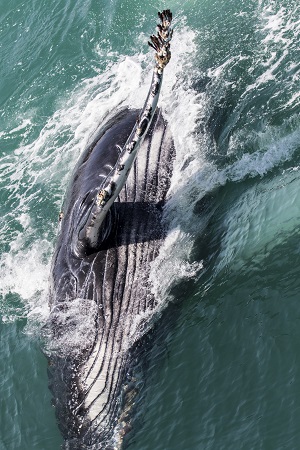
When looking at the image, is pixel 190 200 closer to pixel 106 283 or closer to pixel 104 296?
pixel 106 283

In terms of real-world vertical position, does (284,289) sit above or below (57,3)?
below

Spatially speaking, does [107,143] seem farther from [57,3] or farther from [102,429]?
[57,3]

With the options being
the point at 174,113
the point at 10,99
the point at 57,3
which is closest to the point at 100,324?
the point at 174,113

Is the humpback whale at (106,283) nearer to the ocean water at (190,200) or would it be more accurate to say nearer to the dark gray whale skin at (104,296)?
the dark gray whale skin at (104,296)

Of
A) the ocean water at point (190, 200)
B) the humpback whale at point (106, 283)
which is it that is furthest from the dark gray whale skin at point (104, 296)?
the ocean water at point (190, 200)

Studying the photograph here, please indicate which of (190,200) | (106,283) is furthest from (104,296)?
(190,200)
